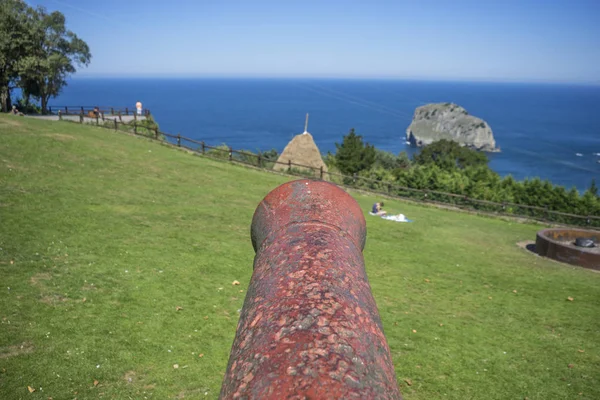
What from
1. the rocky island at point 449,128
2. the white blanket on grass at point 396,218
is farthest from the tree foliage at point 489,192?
the rocky island at point 449,128

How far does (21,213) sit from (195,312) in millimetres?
6450

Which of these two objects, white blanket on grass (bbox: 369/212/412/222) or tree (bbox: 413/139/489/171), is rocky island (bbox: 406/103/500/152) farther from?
white blanket on grass (bbox: 369/212/412/222)

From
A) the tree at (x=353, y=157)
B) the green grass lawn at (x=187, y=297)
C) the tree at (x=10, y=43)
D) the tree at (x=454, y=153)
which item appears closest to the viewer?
the green grass lawn at (x=187, y=297)

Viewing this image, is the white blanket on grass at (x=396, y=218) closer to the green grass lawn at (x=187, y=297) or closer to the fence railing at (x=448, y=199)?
the green grass lawn at (x=187, y=297)

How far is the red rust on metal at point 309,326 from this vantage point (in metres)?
2.29

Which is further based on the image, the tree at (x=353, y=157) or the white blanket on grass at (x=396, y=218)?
the tree at (x=353, y=157)

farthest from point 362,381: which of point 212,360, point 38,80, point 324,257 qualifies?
point 38,80

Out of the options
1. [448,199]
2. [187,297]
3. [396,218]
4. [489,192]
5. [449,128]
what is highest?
[449,128]

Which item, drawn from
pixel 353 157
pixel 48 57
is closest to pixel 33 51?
pixel 48 57

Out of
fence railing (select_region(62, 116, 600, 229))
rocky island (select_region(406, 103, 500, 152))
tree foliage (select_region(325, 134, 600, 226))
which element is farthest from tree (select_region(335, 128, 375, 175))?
rocky island (select_region(406, 103, 500, 152))

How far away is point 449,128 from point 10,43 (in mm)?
172730

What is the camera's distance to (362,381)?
7.66 ft

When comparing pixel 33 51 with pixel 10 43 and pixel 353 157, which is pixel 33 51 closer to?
pixel 10 43

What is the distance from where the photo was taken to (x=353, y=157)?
51.2 meters
